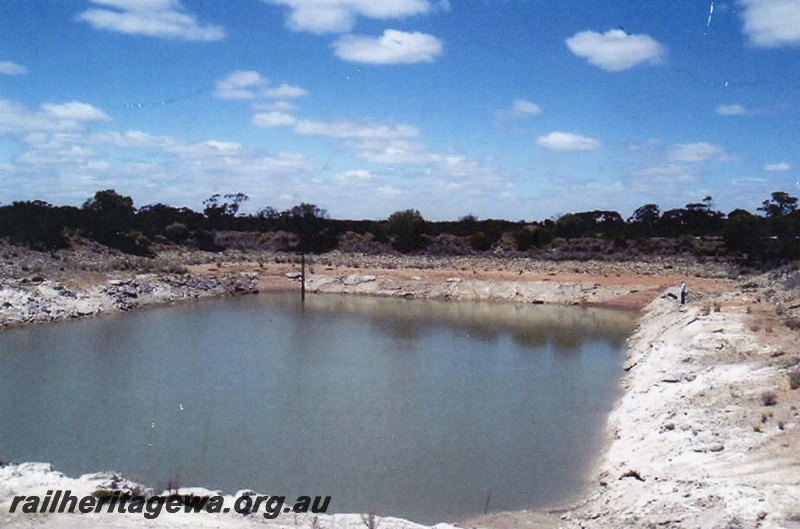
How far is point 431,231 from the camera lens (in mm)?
62000

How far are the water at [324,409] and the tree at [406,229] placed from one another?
3121 centimetres

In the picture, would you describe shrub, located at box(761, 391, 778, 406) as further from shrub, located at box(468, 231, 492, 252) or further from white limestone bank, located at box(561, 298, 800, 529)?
shrub, located at box(468, 231, 492, 252)

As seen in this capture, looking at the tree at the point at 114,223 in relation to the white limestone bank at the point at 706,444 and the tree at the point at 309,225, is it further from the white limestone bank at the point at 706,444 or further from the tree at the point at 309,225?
the white limestone bank at the point at 706,444

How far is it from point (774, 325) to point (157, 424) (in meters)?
13.9

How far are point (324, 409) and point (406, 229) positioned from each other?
45.3 metres

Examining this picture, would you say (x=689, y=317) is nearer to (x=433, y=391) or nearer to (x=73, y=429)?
(x=433, y=391)

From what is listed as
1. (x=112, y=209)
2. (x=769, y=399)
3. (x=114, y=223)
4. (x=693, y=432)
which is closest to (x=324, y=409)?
(x=693, y=432)

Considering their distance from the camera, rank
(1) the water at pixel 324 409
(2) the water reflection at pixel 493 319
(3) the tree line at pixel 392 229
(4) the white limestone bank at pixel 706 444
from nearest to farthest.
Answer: (4) the white limestone bank at pixel 706 444 → (1) the water at pixel 324 409 → (2) the water reflection at pixel 493 319 → (3) the tree line at pixel 392 229

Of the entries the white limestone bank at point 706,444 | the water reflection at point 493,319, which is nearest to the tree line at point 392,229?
the water reflection at point 493,319

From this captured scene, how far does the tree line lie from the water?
22.5 meters

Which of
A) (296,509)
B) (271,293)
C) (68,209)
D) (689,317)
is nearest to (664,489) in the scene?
(296,509)

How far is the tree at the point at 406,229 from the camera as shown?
5616 cm

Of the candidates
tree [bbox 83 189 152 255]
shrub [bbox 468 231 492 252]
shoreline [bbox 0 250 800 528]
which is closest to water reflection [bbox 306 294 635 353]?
shoreline [bbox 0 250 800 528]

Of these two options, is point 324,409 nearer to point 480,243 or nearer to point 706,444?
point 706,444
